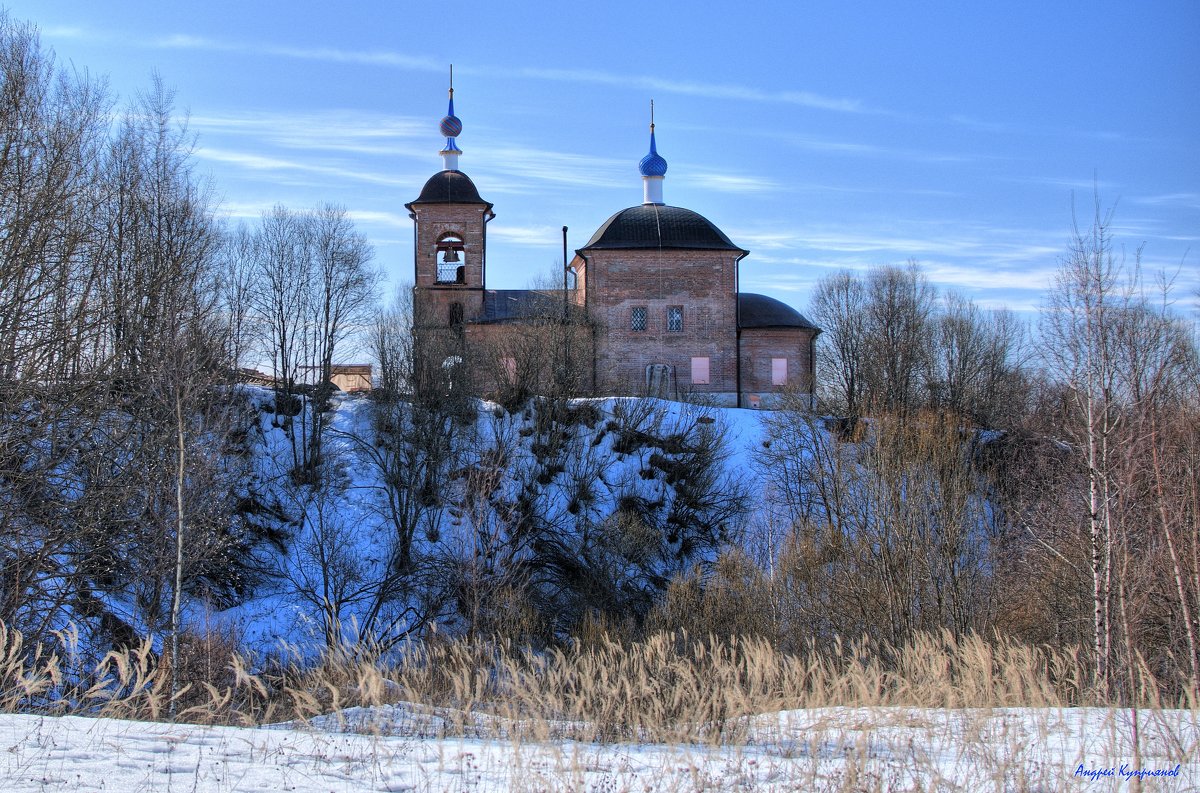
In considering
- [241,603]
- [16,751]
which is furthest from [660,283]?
[16,751]

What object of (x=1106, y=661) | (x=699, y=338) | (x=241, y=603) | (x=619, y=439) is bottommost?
(x=241, y=603)

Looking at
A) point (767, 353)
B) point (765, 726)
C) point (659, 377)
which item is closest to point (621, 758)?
point (765, 726)

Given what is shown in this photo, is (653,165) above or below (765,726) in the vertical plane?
above

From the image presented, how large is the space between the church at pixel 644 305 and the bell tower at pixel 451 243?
4 cm

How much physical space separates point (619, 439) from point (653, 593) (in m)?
5.93

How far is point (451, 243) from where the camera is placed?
35.4m

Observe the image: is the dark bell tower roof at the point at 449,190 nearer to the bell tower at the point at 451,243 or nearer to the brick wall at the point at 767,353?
the bell tower at the point at 451,243

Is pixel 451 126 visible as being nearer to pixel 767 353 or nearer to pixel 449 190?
pixel 449 190

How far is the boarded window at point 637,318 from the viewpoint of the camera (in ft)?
112

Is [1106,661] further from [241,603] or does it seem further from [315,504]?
[315,504]

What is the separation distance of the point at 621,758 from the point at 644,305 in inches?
1131

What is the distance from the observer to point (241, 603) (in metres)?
21.8

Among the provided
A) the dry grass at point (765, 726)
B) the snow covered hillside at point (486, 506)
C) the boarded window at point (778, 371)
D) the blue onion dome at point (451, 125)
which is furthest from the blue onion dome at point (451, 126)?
the dry grass at point (765, 726)

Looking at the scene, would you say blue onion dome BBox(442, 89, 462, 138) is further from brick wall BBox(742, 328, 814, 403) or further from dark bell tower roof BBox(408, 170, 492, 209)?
brick wall BBox(742, 328, 814, 403)
